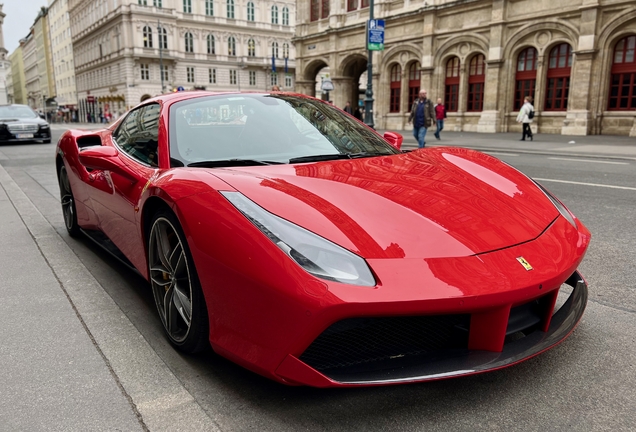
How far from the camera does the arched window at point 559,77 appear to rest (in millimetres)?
23688

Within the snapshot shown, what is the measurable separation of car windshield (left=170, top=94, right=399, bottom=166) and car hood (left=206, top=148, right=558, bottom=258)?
242 mm

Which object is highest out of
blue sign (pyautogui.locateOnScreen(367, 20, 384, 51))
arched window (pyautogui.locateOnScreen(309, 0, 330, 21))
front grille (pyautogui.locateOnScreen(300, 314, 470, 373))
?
arched window (pyautogui.locateOnScreen(309, 0, 330, 21))

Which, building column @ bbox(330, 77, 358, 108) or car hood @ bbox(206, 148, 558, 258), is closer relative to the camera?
car hood @ bbox(206, 148, 558, 258)

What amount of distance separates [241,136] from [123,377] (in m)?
1.41

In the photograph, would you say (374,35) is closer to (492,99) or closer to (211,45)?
(492,99)

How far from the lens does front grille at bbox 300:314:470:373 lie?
1.76 m

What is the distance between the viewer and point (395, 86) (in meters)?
32.5

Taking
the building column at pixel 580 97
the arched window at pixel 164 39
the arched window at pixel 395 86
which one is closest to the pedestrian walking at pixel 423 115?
the building column at pixel 580 97

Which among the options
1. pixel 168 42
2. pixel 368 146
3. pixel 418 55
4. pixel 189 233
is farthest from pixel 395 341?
pixel 168 42

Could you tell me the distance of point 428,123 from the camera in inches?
637

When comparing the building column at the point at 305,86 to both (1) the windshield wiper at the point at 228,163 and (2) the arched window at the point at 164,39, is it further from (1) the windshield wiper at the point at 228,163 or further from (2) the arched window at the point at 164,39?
(1) the windshield wiper at the point at 228,163

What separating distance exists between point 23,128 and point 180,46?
51536 mm

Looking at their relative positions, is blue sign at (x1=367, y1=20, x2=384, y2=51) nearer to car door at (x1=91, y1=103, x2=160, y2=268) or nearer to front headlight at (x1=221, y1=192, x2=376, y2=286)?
car door at (x1=91, y1=103, x2=160, y2=268)

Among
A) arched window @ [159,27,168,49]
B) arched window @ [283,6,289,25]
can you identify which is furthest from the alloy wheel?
arched window @ [283,6,289,25]
